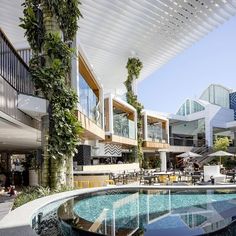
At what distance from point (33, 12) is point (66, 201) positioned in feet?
18.5

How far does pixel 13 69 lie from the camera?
29.7 feet

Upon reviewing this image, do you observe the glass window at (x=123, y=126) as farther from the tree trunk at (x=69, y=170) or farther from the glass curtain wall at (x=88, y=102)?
the tree trunk at (x=69, y=170)

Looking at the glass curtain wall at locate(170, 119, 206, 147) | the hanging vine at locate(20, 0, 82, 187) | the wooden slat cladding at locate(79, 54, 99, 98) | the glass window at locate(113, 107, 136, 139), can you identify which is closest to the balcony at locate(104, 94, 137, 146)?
the glass window at locate(113, 107, 136, 139)

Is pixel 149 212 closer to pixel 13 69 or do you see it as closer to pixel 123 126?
pixel 13 69

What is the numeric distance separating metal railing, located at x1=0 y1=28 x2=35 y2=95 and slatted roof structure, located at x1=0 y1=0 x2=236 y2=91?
6710mm

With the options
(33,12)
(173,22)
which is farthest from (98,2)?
(33,12)

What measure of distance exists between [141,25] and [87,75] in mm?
6793

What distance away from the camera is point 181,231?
6523 millimetres

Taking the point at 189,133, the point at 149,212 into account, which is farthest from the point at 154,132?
the point at 149,212

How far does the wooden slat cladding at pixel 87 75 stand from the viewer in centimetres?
1632

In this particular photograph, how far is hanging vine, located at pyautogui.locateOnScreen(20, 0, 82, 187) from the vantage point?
10758 millimetres

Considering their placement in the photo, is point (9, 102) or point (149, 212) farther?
point (149, 212)

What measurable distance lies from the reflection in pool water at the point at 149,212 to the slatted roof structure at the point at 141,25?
7.84m

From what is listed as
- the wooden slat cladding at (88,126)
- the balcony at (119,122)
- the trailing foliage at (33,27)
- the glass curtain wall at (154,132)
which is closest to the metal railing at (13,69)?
the trailing foliage at (33,27)
